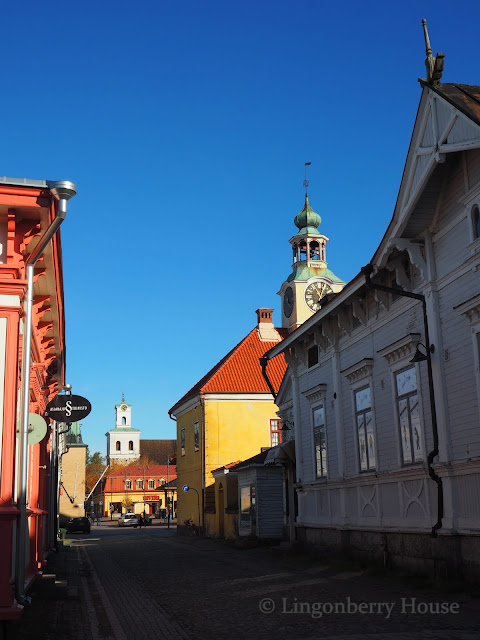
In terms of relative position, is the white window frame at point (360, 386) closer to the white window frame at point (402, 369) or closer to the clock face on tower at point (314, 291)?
the white window frame at point (402, 369)

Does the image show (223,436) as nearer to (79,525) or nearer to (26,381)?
(79,525)

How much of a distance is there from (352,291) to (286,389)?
10.7 m

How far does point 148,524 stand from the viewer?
7100cm

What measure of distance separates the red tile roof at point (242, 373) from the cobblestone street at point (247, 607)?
19754 millimetres

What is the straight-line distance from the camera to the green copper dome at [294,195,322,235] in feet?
166

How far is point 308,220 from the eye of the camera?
5106 centimetres

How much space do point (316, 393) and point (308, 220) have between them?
3178 centimetres

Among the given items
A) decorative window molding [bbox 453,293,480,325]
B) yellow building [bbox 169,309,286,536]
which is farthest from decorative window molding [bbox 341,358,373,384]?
yellow building [bbox 169,309,286,536]

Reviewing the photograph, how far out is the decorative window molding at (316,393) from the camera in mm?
20109

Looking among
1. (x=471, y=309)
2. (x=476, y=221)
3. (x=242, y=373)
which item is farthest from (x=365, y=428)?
(x=242, y=373)

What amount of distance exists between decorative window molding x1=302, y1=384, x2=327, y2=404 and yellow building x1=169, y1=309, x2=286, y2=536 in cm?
1585

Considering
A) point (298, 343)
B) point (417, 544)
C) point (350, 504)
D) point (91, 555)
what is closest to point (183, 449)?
point (91, 555)

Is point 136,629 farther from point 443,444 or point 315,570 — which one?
point 315,570

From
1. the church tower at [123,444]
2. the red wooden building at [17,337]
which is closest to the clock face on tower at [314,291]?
the red wooden building at [17,337]
